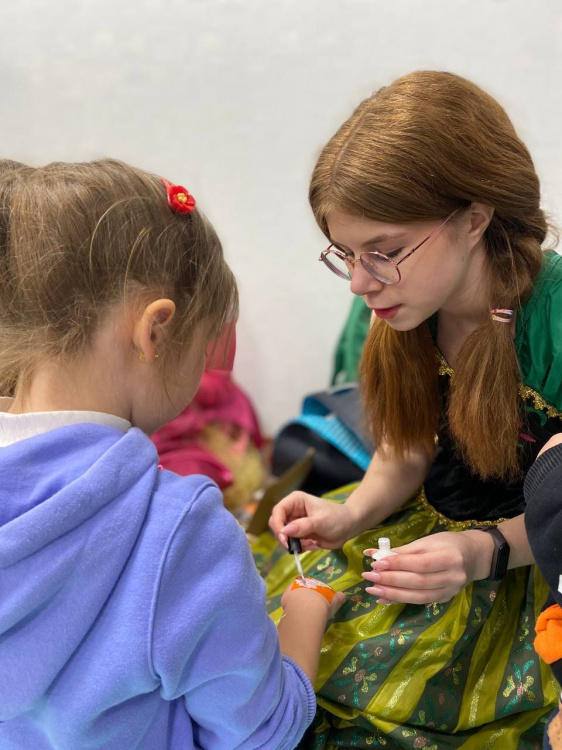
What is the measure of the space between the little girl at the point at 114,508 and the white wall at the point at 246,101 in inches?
46.0

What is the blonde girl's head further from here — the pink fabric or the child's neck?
the pink fabric

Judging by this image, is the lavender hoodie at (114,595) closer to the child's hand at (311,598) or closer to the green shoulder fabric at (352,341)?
the child's hand at (311,598)

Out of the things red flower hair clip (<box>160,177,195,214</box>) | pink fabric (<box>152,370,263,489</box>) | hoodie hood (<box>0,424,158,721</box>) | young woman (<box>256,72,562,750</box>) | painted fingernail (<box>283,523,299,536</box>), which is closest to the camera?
hoodie hood (<box>0,424,158,721</box>)

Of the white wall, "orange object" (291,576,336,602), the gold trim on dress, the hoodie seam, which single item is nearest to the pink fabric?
the white wall

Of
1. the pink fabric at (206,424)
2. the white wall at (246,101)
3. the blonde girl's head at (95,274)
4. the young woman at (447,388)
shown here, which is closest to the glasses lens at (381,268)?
the young woman at (447,388)

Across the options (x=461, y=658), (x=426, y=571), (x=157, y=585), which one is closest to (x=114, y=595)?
(x=157, y=585)

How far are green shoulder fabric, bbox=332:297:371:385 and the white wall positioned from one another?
0.14 metres

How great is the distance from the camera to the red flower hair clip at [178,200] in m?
0.75

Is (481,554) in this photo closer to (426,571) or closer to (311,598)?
(426,571)

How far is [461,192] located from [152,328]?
0.38 m

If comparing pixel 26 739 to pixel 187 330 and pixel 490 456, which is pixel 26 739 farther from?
pixel 490 456

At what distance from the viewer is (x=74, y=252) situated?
69 cm

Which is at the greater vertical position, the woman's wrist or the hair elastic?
the hair elastic

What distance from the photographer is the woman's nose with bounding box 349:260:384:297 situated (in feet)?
2.94
